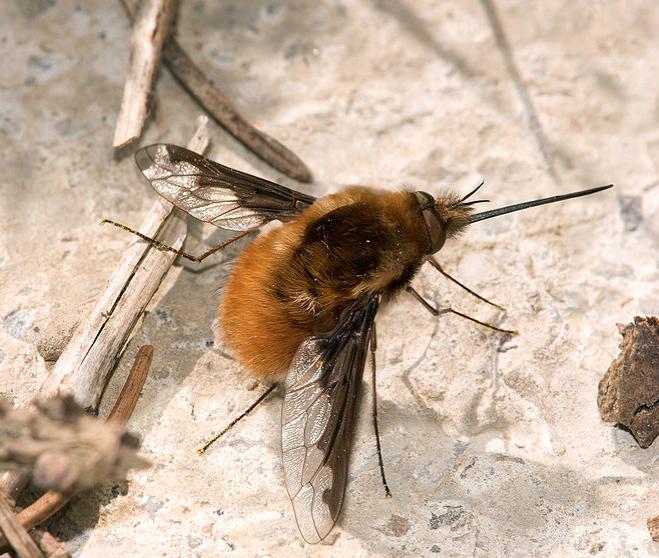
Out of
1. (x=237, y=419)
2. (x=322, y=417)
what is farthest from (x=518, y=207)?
(x=237, y=419)

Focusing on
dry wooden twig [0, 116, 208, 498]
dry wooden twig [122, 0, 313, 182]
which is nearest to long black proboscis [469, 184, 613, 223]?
dry wooden twig [122, 0, 313, 182]

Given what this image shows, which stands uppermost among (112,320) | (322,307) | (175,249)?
(175,249)

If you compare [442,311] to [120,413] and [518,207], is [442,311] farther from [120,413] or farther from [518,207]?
[120,413]

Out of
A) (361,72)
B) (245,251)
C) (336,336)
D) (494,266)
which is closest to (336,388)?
(336,336)

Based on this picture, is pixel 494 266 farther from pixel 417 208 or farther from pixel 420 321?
pixel 417 208

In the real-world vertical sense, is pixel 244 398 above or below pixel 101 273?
below

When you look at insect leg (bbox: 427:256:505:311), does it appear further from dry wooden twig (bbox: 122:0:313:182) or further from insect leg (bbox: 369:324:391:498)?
dry wooden twig (bbox: 122:0:313:182)

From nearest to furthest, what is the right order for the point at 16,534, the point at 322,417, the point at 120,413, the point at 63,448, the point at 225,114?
1. the point at 63,448
2. the point at 16,534
3. the point at 322,417
4. the point at 120,413
5. the point at 225,114
